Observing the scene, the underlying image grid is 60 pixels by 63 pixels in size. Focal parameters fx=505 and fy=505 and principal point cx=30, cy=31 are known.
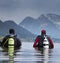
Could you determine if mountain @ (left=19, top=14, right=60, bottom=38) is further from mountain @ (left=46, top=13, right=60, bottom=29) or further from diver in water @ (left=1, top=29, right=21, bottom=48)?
diver in water @ (left=1, top=29, right=21, bottom=48)

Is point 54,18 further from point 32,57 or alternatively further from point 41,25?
point 32,57

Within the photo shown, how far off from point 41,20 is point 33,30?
3081 mm

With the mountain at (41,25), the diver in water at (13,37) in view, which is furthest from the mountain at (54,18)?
the diver in water at (13,37)

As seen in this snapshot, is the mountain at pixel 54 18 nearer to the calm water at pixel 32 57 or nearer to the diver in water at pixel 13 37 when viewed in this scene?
the diver in water at pixel 13 37

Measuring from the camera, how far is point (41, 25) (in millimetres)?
49250

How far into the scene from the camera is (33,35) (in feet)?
154

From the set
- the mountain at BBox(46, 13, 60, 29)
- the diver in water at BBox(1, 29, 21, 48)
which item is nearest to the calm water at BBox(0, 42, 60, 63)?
the diver in water at BBox(1, 29, 21, 48)

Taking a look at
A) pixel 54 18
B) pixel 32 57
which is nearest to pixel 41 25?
pixel 54 18

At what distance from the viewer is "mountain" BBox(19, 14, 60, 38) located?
4738 cm

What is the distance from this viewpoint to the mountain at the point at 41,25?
47375mm

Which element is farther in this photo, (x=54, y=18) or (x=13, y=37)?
(x=54, y=18)

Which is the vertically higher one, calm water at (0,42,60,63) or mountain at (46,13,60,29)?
mountain at (46,13,60,29)

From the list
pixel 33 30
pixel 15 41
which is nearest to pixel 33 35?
pixel 33 30

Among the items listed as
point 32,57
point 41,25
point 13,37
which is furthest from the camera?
point 41,25
